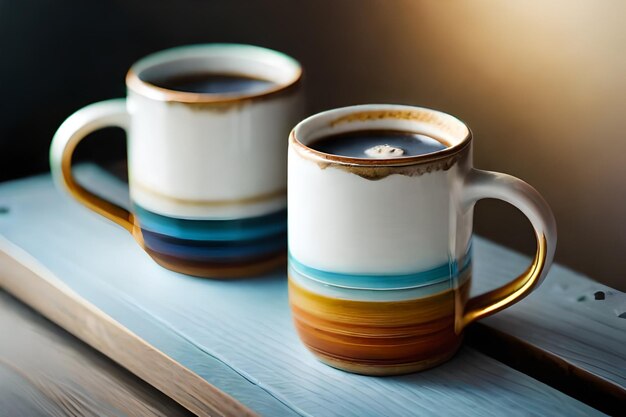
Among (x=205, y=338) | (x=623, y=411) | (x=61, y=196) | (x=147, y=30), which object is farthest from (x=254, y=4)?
(x=623, y=411)

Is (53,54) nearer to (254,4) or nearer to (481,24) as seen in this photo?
(254,4)

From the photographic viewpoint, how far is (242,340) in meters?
0.60

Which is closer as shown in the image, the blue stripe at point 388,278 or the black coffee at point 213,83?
the blue stripe at point 388,278

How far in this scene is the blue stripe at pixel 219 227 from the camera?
2.08ft

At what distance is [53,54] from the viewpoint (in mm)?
853

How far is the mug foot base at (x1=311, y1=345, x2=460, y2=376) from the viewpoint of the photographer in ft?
1.79

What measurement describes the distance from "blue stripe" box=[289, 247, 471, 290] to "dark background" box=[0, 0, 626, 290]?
18cm

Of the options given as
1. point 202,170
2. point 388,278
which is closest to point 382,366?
point 388,278

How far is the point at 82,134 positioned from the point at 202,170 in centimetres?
11

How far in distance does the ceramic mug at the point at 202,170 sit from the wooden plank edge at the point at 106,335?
0.21 ft

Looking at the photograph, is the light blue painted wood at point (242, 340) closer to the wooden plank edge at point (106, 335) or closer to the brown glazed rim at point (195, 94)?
the wooden plank edge at point (106, 335)

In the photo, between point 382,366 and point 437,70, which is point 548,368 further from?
point 437,70

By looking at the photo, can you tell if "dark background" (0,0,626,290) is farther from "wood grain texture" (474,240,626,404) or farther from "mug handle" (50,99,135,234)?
"mug handle" (50,99,135,234)

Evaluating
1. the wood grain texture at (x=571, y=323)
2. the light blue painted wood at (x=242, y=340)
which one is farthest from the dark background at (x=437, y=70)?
the light blue painted wood at (x=242, y=340)
